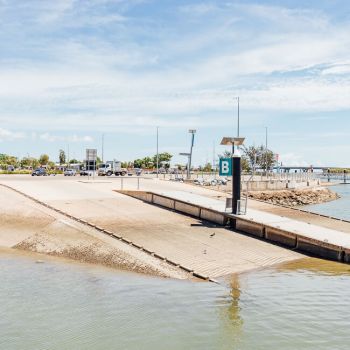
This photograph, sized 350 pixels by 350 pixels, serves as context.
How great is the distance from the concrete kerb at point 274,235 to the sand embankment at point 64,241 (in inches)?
253

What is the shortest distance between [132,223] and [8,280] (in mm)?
9664

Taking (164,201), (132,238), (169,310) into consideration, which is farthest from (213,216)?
(169,310)

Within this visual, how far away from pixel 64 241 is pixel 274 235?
9.32 m

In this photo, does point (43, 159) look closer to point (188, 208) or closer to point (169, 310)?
point (188, 208)

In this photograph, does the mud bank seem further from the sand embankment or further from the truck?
the sand embankment

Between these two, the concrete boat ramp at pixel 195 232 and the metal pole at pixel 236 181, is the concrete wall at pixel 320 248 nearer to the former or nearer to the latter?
the concrete boat ramp at pixel 195 232

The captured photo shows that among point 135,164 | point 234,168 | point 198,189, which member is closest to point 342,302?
point 234,168

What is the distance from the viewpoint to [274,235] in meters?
22.5

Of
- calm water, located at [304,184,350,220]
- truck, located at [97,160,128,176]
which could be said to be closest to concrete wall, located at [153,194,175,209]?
calm water, located at [304,184,350,220]

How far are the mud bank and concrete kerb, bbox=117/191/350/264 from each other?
32.7 meters

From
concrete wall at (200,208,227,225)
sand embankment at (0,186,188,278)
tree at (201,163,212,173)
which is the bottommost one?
sand embankment at (0,186,188,278)

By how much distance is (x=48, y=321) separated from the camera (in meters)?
12.5

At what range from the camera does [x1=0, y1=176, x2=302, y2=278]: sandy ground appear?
61.6 ft

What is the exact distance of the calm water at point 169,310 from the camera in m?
11.5
